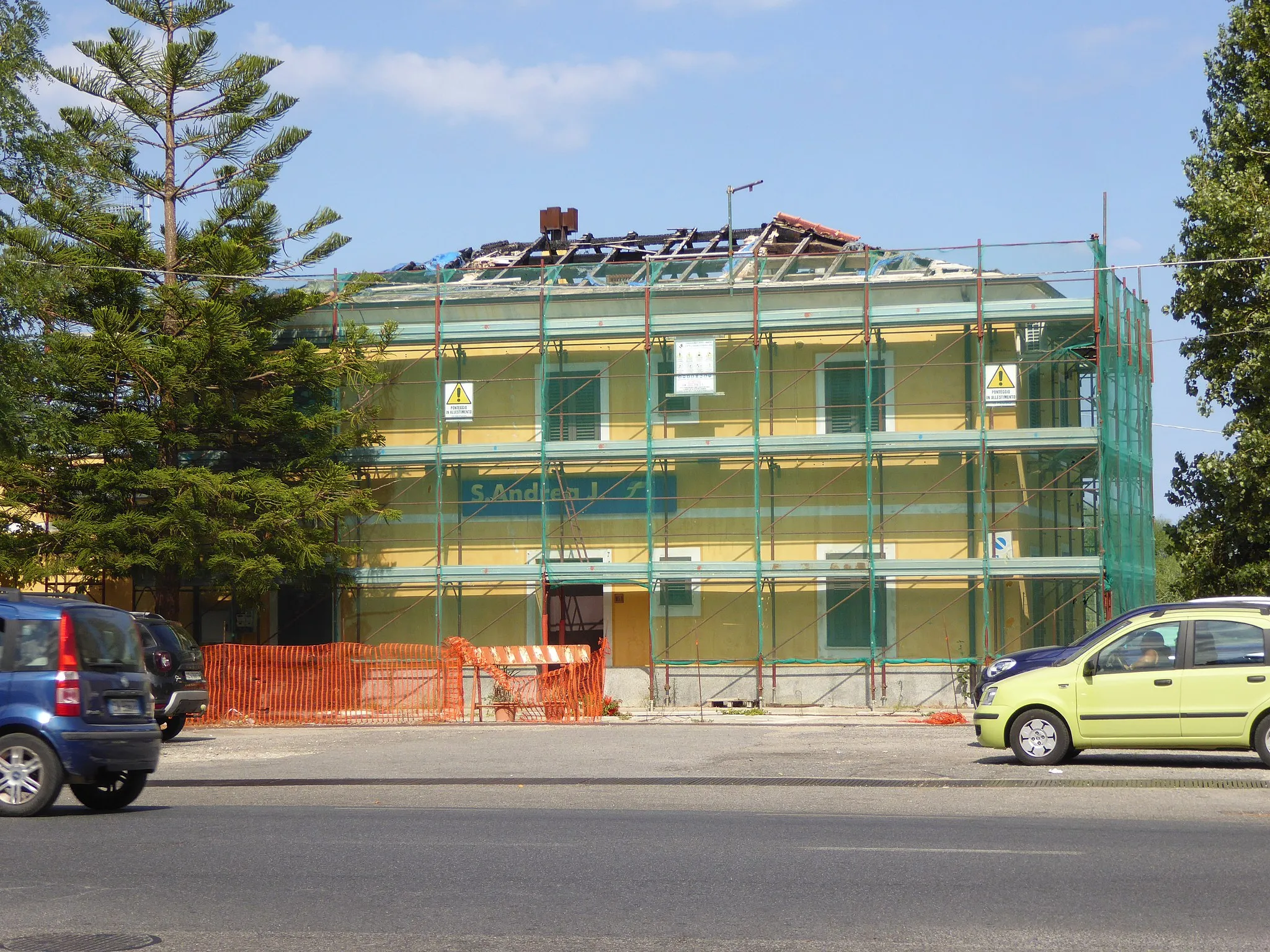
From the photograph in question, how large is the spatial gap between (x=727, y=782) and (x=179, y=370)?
16895mm

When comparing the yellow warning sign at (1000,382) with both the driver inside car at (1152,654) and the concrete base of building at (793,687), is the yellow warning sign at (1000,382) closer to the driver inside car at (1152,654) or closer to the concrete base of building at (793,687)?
the concrete base of building at (793,687)

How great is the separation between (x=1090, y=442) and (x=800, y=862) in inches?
807

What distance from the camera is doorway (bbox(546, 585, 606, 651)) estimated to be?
107 ft

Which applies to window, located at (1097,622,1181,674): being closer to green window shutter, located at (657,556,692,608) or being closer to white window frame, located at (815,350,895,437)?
white window frame, located at (815,350,895,437)

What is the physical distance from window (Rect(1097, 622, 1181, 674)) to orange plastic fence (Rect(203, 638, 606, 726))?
11.5m

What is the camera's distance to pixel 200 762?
1864 centimetres

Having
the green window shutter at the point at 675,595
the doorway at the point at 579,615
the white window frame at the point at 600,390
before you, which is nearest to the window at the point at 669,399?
the white window frame at the point at 600,390

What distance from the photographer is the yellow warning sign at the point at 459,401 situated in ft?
103

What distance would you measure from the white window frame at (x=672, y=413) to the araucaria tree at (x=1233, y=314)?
9961 millimetres

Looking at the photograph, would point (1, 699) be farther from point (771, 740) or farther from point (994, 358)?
point (994, 358)

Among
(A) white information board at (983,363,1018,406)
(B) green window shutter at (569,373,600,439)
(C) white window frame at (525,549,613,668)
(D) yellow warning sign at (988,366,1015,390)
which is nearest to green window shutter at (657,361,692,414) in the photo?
(B) green window shutter at (569,373,600,439)

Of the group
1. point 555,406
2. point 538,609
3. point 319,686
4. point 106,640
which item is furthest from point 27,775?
point 555,406

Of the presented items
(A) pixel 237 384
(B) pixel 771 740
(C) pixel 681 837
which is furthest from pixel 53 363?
(C) pixel 681 837

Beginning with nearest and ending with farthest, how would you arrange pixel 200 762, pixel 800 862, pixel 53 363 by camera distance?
pixel 800 862, pixel 200 762, pixel 53 363
